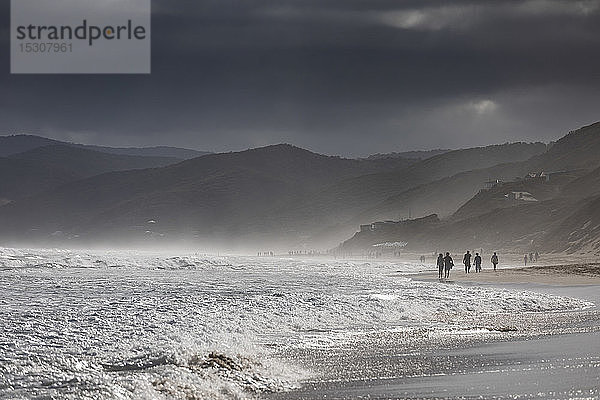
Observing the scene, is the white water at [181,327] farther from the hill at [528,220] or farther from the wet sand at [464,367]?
the hill at [528,220]

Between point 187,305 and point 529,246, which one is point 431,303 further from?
point 529,246

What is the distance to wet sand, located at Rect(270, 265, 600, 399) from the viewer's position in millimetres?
8617

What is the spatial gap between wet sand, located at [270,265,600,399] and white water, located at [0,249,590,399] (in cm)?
67

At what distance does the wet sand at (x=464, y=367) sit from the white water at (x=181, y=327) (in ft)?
2.21

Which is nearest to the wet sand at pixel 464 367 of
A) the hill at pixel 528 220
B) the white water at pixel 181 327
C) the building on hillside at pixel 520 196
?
the white water at pixel 181 327

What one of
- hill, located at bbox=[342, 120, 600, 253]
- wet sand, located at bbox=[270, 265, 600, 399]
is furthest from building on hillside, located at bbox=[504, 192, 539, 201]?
wet sand, located at bbox=[270, 265, 600, 399]

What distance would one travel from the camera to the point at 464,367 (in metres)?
10.3

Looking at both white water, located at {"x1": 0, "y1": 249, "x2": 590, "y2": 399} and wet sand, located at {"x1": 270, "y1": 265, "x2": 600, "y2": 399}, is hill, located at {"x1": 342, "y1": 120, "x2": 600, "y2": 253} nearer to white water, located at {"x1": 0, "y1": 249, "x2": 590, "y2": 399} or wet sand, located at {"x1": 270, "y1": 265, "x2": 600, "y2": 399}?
white water, located at {"x1": 0, "y1": 249, "x2": 590, "y2": 399}

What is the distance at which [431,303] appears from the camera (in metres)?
20.7

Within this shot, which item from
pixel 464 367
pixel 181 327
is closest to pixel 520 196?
pixel 181 327

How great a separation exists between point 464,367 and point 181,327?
5.93 meters

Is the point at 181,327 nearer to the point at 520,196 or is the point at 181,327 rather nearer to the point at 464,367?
the point at 464,367

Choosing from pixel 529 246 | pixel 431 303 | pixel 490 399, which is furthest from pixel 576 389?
pixel 529 246

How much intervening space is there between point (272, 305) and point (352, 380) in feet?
29.0
